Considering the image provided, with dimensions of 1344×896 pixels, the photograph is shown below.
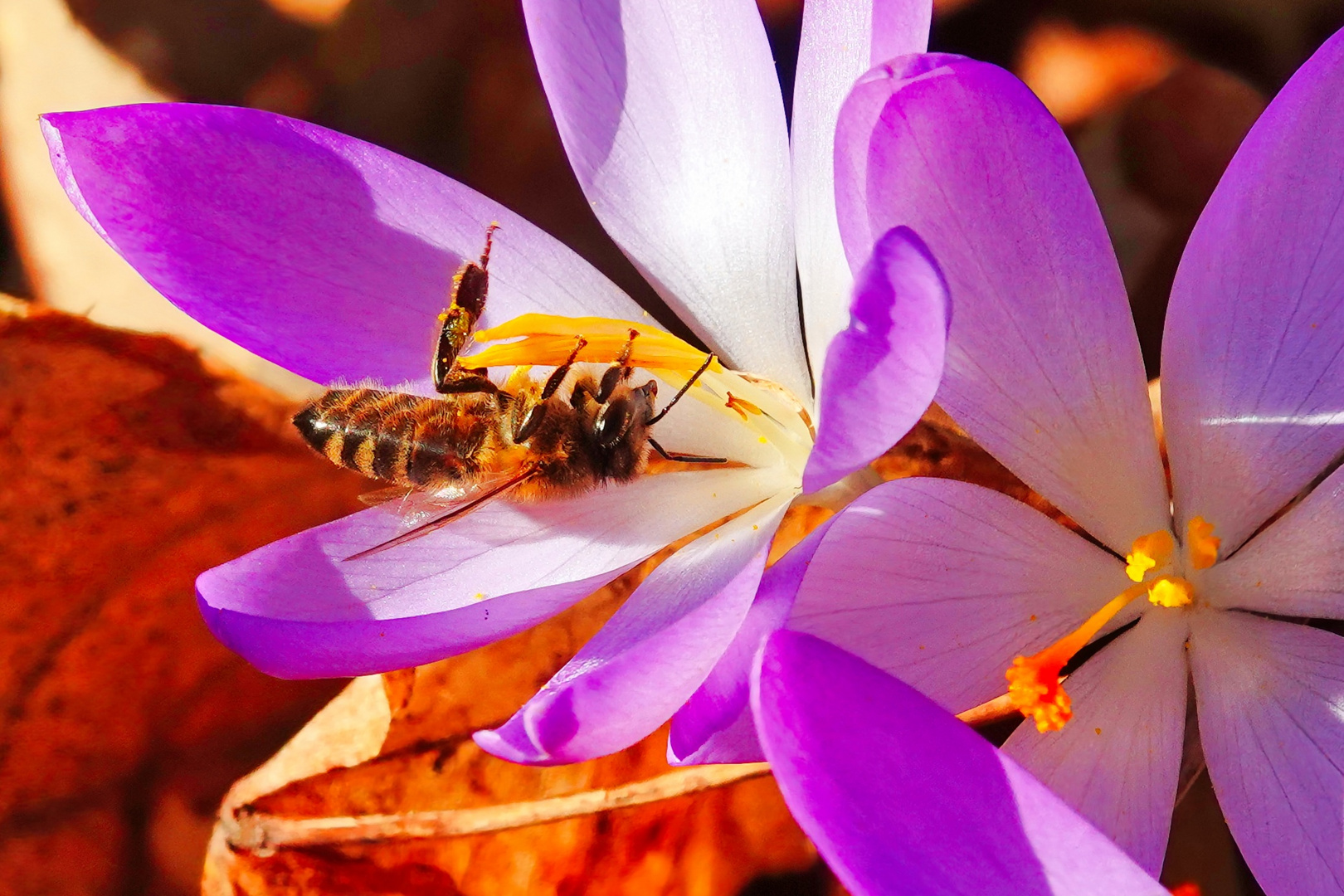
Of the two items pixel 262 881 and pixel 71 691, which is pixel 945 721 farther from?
pixel 71 691

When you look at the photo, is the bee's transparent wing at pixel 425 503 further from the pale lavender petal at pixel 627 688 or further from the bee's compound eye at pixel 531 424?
the pale lavender petal at pixel 627 688


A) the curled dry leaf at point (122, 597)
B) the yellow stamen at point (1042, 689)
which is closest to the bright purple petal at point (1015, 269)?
the yellow stamen at point (1042, 689)

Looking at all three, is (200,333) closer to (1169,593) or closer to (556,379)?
(556,379)

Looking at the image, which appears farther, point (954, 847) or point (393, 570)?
point (393, 570)

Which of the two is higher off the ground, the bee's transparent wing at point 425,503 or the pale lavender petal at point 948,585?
the pale lavender petal at point 948,585

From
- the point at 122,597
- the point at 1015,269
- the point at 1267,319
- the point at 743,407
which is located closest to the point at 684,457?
the point at 743,407

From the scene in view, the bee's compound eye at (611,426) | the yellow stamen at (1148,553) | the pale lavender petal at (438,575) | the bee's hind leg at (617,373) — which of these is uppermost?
the yellow stamen at (1148,553)

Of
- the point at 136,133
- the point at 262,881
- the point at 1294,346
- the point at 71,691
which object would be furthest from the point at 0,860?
the point at 1294,346
